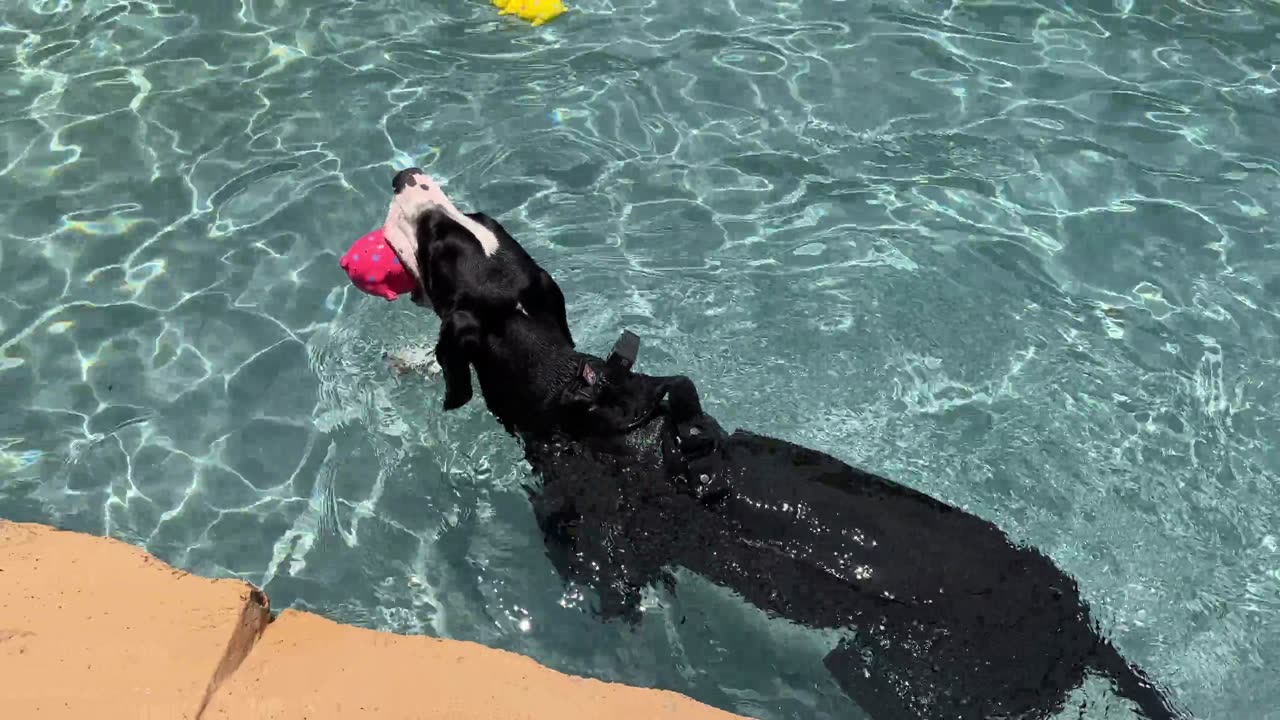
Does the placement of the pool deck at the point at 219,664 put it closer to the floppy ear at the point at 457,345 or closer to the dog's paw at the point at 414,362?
the floppy ear at the point at 457,345

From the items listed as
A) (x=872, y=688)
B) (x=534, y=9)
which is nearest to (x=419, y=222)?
(x=872, y=688)

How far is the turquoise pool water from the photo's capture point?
5020mm

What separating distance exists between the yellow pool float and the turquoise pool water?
10 centimetres

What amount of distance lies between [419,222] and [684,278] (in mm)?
2004

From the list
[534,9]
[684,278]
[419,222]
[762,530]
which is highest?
[419,222]

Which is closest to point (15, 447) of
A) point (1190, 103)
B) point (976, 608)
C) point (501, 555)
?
Result: point (501, 555)

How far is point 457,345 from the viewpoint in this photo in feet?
14.5

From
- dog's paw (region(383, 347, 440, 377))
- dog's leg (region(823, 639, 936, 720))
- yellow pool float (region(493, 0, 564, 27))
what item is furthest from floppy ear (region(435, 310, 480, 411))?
yellow pool float (region(493, 0, 564, 27))

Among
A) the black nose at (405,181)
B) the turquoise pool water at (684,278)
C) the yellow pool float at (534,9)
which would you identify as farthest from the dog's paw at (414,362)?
the yellow pool float at (534,9)

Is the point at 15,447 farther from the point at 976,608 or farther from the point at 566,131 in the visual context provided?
the point at 976,608

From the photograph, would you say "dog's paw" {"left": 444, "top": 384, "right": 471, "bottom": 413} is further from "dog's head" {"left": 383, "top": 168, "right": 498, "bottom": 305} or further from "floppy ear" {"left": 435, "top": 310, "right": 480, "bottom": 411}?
"dog's head" {"left": 383, "top": 168, "right": 498, "bottom": 305}

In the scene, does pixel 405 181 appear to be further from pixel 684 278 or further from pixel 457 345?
pixel 684 278

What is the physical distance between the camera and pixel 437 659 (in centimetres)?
370

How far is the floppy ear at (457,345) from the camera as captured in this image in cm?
442
